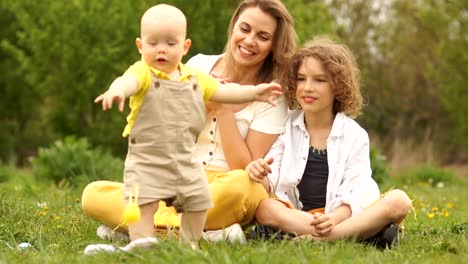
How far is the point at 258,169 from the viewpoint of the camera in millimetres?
4480

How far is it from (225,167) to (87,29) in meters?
11.2

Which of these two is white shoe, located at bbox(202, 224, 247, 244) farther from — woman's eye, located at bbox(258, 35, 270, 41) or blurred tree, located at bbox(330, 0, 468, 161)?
blurred tree, located at bbox(330, 0, 468, 161)

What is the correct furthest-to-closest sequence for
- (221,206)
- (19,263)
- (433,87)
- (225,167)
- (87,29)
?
1. (433,87)
2. (87,29)
3. (225,167)
4. (221,206)
5. (19,263)

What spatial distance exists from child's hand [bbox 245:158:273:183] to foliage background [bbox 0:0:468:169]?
861 centimetres

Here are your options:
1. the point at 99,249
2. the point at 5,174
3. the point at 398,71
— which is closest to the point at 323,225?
the point at 99,249

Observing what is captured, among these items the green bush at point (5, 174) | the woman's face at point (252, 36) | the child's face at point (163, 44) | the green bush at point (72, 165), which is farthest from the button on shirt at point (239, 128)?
the green bush at point (5, 174)

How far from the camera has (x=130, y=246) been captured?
3.60 metres

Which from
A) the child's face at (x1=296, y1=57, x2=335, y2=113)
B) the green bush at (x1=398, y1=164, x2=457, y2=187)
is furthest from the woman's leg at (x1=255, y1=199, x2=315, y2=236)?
the green bush at (x1=398, y1=164, x2=457, y2=187)

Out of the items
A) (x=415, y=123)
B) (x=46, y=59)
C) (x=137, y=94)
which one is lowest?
(x=415, y=123)

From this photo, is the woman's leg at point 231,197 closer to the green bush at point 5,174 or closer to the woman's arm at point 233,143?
the woman's arm at point 233,143

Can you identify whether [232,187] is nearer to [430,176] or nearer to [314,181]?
[314,181]

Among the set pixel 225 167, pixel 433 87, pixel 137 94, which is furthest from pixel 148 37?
pixel 433 87

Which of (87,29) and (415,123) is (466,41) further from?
(87,29)

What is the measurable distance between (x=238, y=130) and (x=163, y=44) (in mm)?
1119
